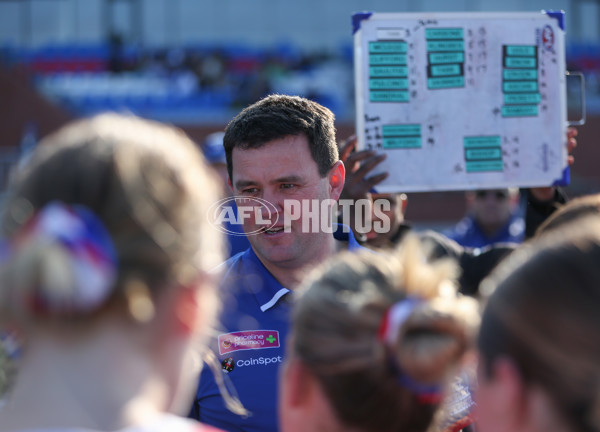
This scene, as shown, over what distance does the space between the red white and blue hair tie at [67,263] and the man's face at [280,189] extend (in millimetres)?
1548

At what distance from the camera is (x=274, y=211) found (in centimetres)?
264

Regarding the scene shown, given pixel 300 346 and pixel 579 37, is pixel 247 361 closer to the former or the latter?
pixel 300 346

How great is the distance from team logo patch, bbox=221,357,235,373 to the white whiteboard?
1.04 m

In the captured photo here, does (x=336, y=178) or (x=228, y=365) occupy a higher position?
(x=336, y=178)

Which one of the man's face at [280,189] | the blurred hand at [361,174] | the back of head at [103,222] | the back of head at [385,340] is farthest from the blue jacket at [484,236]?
the back of head at [103,222]

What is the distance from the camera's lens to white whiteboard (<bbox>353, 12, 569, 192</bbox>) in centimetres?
298

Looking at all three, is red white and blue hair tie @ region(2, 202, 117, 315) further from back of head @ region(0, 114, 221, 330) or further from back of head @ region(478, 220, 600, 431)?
back of head @ region(478, 220, 600, 431)

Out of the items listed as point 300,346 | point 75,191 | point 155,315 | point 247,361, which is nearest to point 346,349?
point 300,346

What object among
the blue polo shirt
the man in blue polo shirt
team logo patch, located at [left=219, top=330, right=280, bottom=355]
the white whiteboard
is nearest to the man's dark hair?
the man in blue polo shirt

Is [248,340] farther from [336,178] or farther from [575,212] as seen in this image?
[575,212]

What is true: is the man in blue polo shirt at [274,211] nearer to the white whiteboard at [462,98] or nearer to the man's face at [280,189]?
the man's face at [280,189]

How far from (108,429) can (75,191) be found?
396mm

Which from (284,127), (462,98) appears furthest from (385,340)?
(462,98)

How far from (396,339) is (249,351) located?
119 centimetres
